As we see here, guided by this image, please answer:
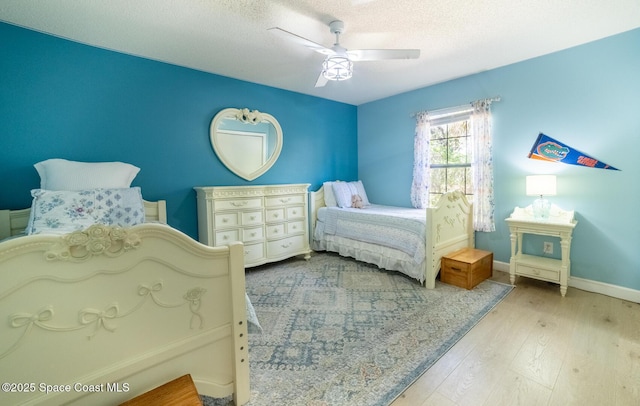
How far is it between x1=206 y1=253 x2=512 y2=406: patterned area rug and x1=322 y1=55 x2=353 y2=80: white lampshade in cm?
204

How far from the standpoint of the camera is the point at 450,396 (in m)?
1.46

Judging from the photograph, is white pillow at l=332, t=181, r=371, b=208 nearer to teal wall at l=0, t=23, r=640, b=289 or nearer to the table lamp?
teal wall at l=0, t=23, r=640, b=289

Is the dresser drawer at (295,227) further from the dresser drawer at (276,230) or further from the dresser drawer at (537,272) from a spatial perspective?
the dresser drawer at (537,272)

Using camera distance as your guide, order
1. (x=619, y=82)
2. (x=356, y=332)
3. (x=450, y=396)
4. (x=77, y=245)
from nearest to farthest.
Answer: (x=77, y=245)
(x=450, y=396)
(x=356, y=332)
(x=619, y=82)

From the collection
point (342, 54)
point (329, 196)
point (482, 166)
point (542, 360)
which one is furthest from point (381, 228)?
point (342, 54)

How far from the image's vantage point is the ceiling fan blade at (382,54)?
2.18 m

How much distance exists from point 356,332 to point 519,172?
2.63 m

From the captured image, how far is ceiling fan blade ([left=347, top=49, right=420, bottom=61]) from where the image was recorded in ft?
7.14

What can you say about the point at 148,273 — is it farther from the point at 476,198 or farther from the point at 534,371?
the point at 476,198

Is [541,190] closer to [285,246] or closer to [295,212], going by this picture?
[295,212]

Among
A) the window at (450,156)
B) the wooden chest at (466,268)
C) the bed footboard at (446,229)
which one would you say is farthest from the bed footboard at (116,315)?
the window at (450,156)

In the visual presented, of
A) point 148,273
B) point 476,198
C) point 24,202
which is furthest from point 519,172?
point 24,202

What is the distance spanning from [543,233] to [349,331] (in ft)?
7.23

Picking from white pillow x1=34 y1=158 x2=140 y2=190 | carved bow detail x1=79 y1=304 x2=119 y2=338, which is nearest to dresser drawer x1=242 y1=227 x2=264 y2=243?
white pillow x1=34 y1=158 x2=140 y2=190
